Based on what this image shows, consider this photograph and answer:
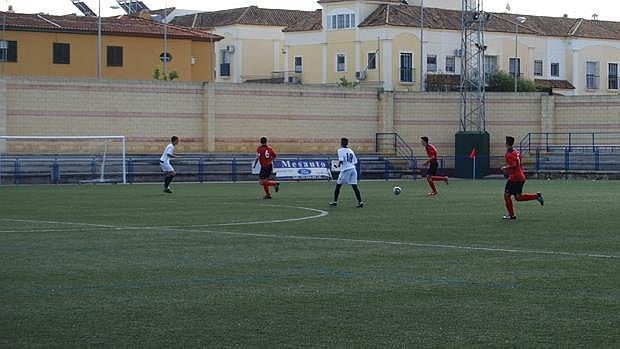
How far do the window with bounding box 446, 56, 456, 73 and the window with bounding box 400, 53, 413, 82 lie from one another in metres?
3.24

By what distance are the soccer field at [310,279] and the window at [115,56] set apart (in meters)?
41.5

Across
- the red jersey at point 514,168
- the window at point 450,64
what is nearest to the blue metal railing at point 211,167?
the window at point 450,64

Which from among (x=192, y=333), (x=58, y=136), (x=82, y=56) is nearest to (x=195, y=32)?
(x=82, y=56)

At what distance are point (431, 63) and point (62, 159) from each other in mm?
38707

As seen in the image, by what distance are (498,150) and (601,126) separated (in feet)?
16.4

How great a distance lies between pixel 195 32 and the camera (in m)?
72.0

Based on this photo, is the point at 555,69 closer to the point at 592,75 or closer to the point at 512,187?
the point at 592,75

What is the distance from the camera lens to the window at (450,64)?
83375mm

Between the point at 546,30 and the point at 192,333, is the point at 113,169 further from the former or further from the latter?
the point at 546,30

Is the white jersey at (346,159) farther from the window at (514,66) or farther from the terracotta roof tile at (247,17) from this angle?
the terracotta roof tile at (247,17)

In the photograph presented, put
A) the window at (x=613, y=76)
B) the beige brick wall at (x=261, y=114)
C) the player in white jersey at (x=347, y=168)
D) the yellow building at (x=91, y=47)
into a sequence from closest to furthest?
the player in white jersey at (x=347, y=168) → the beige brick wall at (x=261, y=114) → the yellow building at (x=91, y=47) → the window at (x=613, y=76)

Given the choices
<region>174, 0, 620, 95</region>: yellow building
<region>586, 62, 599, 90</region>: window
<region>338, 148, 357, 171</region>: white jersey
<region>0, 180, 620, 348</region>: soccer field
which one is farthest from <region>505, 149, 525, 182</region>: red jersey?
<region>586, 62, 599, 90</region>: window

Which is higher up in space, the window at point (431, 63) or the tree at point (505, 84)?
the window at point (431, 63)

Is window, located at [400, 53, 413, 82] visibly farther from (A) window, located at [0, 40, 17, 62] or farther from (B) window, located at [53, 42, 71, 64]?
(A) window, located at [0, 40, 17, 62]
